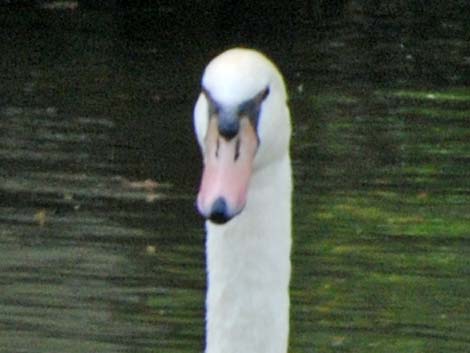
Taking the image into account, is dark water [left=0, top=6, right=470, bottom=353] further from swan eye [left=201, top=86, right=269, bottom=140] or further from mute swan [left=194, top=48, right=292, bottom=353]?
swan eye [left=201, top=86, right=269, bottom=140]

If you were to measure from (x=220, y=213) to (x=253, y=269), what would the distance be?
1.52ft

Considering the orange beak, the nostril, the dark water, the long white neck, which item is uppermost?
the orange beak

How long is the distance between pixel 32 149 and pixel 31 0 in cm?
805

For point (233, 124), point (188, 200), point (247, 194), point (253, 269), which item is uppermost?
point (233, 124)

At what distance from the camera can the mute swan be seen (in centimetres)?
456

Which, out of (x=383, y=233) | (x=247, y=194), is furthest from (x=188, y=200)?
(x=247, y=194)

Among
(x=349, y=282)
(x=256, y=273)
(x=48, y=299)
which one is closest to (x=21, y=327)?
(x=48, y=299)

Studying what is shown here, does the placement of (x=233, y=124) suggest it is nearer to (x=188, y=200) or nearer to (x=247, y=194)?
(x=247, y=194)

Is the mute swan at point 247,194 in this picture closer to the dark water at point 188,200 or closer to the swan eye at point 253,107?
the swan eye at point 253,107

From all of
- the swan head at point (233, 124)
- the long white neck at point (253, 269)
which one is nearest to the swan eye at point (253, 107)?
the swan head at point (233, 124)

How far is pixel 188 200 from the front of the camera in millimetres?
11906

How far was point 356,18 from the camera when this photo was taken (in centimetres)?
1986

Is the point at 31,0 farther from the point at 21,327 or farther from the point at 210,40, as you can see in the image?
the point at 21,327

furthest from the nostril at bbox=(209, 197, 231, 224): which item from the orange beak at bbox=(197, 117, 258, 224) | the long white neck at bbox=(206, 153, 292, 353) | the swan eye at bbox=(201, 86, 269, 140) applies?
the long white neck at bbox=(206, 153, 292, 353)
